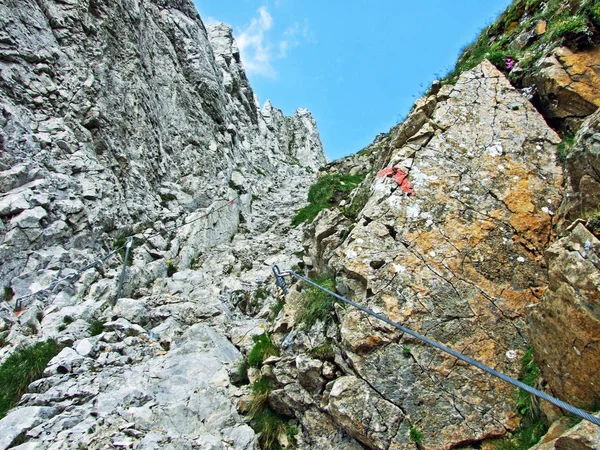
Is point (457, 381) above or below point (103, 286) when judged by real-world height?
below

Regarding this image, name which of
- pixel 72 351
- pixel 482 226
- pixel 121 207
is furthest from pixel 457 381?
pixel 121 207

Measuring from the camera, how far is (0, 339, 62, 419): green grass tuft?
7.60 meters

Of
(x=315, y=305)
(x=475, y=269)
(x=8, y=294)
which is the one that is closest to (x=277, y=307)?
(x=315, y=305)

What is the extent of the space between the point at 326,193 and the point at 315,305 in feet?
39.0

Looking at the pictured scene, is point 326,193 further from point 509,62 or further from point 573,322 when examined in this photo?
point 573,322

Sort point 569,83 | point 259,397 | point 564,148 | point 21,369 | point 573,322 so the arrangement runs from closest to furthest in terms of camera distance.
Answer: point 573,322 → point 259,397 → point 564,148 → point 569,83 → point 21,369

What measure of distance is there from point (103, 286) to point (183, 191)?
929 cm

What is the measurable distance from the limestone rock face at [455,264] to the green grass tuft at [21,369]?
22.4ft

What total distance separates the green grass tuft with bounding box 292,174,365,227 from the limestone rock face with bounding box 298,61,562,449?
8.00 m

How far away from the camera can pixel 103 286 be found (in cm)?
1189

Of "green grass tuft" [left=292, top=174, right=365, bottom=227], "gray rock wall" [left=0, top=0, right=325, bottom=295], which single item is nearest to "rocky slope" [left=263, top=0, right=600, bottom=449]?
"green grass tuft" [left=292, top=174, right=365, bottom=227]

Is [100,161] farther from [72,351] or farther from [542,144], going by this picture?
[542,144]

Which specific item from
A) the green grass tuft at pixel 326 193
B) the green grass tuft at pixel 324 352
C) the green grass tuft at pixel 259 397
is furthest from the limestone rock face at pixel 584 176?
the green grass tuft at pixel 326 193

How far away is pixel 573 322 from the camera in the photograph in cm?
411
